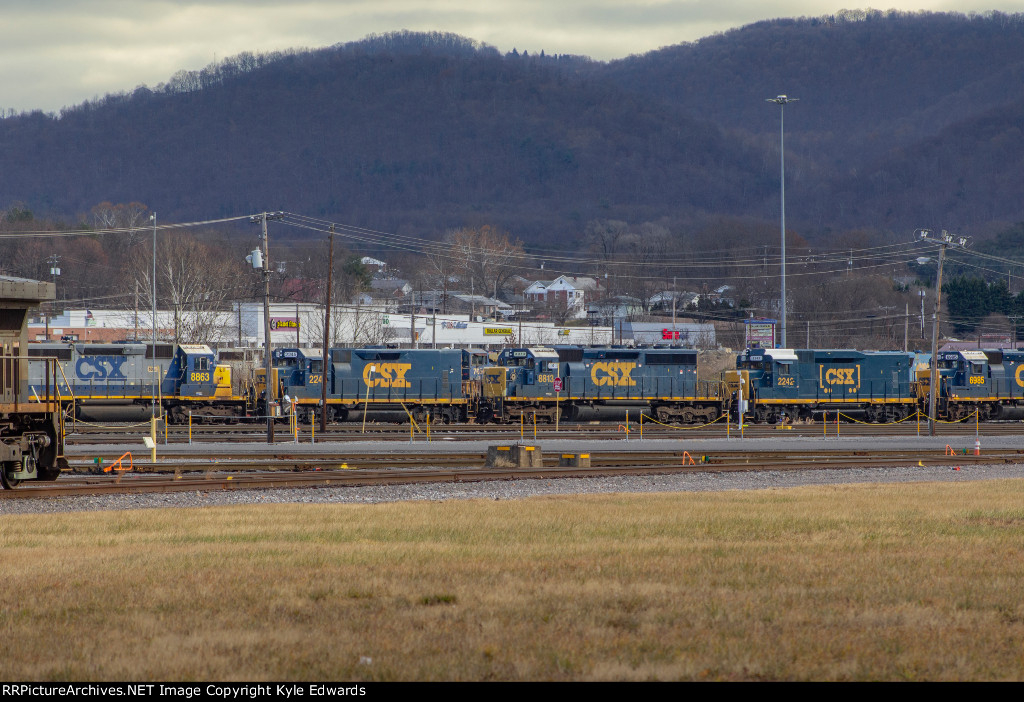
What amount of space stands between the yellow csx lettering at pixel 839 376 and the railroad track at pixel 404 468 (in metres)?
16.4

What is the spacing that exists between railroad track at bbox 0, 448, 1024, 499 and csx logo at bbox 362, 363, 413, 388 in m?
16.5

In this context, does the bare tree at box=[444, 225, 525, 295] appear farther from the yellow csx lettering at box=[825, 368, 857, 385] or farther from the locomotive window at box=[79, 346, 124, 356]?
the locomotive window at box=[79, 346, 124, 356]

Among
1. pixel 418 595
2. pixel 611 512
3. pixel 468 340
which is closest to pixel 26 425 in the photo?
pixel 611 512

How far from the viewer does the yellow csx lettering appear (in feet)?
163

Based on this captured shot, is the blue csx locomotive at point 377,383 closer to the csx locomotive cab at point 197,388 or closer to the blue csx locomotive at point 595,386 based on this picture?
the blue csx locomotive at point 595,386

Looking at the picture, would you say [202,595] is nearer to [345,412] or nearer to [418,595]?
[418,595]

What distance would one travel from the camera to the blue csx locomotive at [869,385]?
161ft

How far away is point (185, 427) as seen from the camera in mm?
41406

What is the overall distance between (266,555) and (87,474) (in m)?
13.3

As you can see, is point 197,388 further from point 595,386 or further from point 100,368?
point 595,386

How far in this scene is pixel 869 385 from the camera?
165 ft

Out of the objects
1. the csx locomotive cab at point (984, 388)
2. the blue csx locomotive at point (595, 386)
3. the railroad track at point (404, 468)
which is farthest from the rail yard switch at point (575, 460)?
the csx locomotive cab at point (984, 388)

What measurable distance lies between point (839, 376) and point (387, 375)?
21731mm

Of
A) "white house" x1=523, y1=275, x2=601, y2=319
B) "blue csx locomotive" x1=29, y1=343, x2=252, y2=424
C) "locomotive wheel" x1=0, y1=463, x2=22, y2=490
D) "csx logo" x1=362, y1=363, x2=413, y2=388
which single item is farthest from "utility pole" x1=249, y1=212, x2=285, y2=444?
"white house" x1=523, y1=275, x2=601, y2=319
